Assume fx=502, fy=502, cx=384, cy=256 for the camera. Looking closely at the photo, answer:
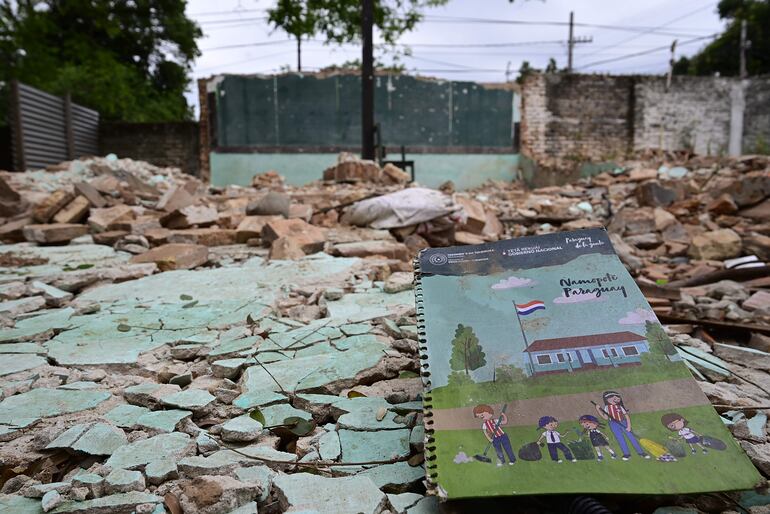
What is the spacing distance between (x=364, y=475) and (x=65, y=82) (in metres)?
16.7

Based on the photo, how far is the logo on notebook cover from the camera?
4.79 feet

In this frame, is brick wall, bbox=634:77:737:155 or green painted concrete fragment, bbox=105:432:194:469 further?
brick wall, bbox=634:77:737:155

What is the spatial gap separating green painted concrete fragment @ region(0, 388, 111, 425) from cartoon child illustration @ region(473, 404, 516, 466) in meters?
1.14

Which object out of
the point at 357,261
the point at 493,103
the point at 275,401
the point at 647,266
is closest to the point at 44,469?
the point at 275,401

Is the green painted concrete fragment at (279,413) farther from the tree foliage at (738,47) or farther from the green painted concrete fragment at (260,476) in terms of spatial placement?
the tree foliage at (738,47)

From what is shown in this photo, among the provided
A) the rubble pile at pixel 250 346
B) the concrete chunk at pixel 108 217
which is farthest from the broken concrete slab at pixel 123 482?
the concrete chunk at pixel 108 217

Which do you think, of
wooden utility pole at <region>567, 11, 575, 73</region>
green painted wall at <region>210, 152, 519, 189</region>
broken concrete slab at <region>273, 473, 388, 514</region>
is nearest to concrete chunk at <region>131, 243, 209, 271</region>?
broken concrete slab at <region>273, 473, 388, 514</region>

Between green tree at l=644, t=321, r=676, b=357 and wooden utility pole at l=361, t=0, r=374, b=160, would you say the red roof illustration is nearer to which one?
green tree at l=644, t=321, r=676, b=357

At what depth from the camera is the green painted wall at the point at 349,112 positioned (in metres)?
10.9

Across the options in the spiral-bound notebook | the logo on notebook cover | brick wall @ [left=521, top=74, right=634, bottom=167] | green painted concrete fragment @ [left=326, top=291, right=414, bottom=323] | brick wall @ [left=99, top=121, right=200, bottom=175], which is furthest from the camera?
brick wall @ [left=521, top=74, right=634, bottom=167]

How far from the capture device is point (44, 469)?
1.18 meters

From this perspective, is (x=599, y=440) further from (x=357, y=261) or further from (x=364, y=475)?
(x=357, y=261)

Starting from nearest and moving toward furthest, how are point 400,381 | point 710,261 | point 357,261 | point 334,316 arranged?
1. point 400,381
2. point 334,316
3. point 357,261
4. point 710,261

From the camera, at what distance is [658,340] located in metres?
1.20
